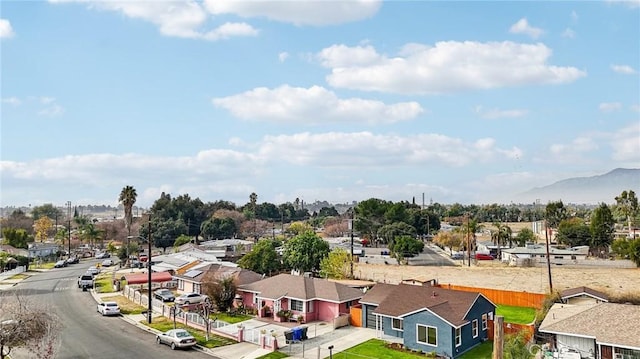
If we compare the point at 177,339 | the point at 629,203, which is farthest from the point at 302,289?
the point at 629,203

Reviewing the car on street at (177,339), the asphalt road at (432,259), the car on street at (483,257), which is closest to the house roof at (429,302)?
the car on street at (177,339)

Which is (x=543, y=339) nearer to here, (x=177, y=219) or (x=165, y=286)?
(x=165, y=286)

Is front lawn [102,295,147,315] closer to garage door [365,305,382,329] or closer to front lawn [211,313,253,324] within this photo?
front lawn [211,313,253,324]

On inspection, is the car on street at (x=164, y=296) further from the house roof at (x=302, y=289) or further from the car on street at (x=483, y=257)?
the car on street at (x=483, y=257)

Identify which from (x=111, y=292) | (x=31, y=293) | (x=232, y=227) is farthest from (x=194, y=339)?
(x=232, y=227)

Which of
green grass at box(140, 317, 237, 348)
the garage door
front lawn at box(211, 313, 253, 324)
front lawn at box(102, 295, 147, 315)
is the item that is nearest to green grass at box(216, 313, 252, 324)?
front lawn at box(211, 313, 253, 324)

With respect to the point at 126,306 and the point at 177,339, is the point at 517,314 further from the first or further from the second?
the point at 126,306

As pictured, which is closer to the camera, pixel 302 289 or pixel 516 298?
pixel 302 289
